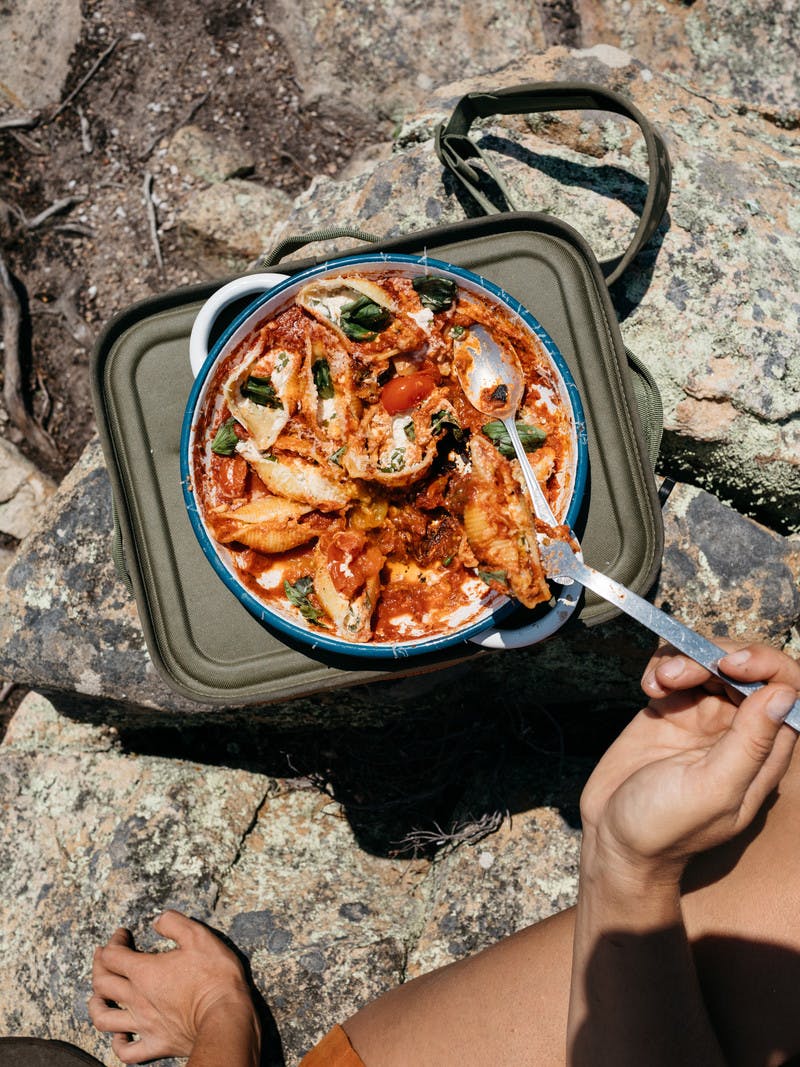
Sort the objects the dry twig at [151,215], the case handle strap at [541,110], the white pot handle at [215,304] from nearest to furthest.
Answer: the white pot handle at [215,304] → the case handle strap at [541,110] → the dry twig at [151,215]


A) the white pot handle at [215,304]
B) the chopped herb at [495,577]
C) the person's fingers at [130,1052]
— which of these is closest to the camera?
the chopped herb at [495,577]

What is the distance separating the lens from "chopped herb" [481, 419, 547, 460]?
207 cm

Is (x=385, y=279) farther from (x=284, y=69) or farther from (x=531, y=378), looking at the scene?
(x=284, y=69)

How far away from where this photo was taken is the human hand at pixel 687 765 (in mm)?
1673

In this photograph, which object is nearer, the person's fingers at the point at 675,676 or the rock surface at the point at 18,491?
the person's fingers at the point at 675,676

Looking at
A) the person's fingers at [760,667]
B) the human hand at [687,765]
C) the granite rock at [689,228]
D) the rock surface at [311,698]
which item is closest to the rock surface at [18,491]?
the rock surface at [311,698]

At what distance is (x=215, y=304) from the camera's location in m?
2.16

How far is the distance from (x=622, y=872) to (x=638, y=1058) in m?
0.50

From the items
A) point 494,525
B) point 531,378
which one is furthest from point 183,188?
point 494,525

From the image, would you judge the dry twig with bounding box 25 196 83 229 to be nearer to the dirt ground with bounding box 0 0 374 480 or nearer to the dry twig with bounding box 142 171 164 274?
the dirt ground with bounding box 0 0 374 480

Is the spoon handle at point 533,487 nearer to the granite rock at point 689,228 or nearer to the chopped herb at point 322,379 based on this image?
the chopped herb at point 322,379

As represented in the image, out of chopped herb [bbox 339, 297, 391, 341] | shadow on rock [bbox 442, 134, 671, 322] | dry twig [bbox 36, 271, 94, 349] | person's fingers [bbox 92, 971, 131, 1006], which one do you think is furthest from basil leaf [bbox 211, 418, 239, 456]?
person's fingers [bbox 92, 971, 131, 1006]

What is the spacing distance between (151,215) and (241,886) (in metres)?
2.88

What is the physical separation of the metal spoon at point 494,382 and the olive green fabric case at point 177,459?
0.25 meters
